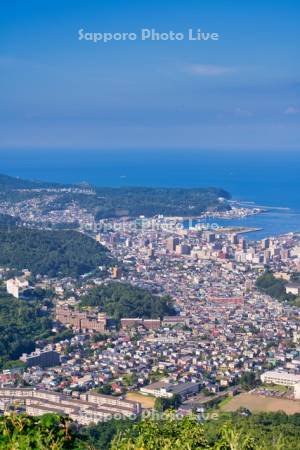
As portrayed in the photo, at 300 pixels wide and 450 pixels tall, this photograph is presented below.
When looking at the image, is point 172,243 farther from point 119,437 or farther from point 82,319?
point 119,437

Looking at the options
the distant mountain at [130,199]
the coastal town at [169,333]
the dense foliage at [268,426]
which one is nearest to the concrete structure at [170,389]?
the coastal town at [169,333]

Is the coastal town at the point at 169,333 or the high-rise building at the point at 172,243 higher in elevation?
the high-rise building at the point at 172,243

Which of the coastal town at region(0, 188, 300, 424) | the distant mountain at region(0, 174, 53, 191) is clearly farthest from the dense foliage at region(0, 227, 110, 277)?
the distant mountain at region(0, 174, 53, 191)

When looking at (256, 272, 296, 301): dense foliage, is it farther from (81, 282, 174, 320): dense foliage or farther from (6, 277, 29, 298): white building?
(6, 277, 29, 298): white building

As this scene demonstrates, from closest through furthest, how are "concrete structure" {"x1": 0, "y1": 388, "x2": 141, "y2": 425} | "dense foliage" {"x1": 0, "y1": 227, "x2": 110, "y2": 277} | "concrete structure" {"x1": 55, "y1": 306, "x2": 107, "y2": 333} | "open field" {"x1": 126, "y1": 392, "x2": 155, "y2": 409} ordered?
"concrete structure" {"x1": 0, "y1": 388, "x2": 141, "y2": 425}, "open field" {"x1": 126, "y1": 392, "x2": 155, "y2": 409}, "concrete structure" {"x1": 55, "y1": 306, "x2": 107, "y2": 333}, "dense foliage" {"x1": 0, "y1": 227, "x2": 110, "y2": 277}

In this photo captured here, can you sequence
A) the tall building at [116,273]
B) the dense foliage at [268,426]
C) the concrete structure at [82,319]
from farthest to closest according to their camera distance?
1. the tall building at [116,273]
2. the concrete structure at [82,319]
3. the dense foliage at [268,426]

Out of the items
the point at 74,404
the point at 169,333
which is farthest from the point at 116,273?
the point at 74,404

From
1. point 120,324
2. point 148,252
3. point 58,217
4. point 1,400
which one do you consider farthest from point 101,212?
point 1,400

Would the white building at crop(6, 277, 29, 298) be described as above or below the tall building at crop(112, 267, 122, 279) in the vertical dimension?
below

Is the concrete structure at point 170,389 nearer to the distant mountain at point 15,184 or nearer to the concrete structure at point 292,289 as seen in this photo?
the concrete structure at point 292,289
